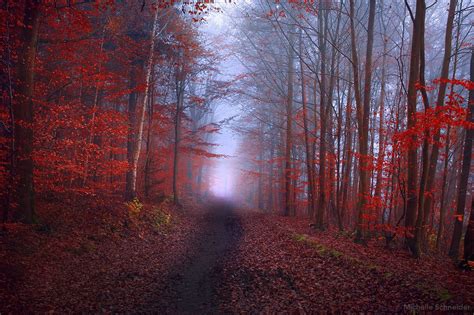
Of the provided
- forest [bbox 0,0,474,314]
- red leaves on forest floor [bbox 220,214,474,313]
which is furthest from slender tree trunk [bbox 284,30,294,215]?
red leaves on forest floor [bbox 220,214,474,313]

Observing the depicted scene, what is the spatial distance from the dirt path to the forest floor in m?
0.03

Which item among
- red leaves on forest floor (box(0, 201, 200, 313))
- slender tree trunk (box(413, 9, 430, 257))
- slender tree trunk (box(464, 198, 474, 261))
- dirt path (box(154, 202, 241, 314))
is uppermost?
slender tree trunk (box(413, 9, 430, 257))

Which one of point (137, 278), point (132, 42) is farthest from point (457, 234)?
point (132, 42)

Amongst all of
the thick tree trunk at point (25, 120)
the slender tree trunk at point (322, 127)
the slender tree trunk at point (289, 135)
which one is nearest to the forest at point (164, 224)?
the thick tree trunk at point (25, 120)

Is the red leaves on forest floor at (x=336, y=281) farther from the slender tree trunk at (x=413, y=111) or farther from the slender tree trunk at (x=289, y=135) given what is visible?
the slender tree trunk at (x=289, y=135)

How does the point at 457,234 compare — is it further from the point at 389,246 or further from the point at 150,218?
the point at 150,218

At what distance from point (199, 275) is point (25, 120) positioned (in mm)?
6729

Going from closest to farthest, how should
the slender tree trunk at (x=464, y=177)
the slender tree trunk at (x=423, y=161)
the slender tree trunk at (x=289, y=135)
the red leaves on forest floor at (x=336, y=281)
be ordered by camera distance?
the red leaves on forest floor at (x=336, y=281) → the slender tree trunk at (x=423, y=161) → the slender tree trunk at (x=464, y=177) → the slender tree trunk at (x=289, y=135)

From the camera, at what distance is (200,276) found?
8234 mm

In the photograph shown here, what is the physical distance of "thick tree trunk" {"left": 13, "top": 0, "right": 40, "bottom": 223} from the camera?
28.1ft

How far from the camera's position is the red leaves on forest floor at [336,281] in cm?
571

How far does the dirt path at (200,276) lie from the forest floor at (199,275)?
0.10 ft

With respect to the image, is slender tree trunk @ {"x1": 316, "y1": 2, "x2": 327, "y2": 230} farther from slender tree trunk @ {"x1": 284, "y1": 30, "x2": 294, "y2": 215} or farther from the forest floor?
slender tree trunk @ {"x1": 284, "y1": 30, "x2": 294, "y2": 215}

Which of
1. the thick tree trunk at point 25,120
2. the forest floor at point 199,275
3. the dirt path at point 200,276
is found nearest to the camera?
the forest floor at point 199,275
